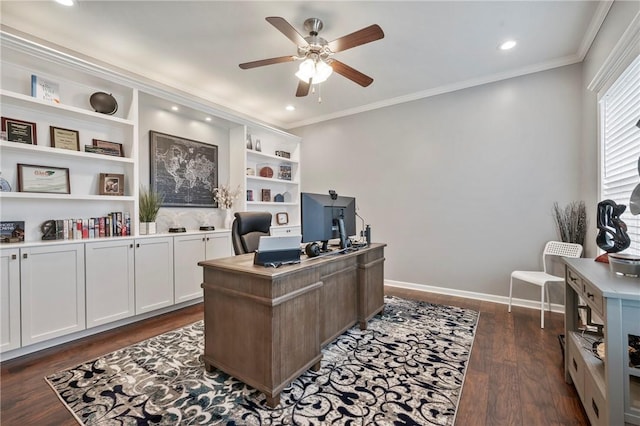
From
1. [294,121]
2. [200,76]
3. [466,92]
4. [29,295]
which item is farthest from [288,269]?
[294,121]

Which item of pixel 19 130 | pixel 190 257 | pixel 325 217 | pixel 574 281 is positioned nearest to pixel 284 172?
pixel 190 257

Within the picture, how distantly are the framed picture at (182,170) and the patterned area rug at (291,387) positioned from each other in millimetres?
1832

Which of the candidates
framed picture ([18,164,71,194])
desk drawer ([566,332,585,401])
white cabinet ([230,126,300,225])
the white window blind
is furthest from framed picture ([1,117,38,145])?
the white window blind

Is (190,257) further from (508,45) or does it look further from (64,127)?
(508,45)

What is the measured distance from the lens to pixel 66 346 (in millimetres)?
2455

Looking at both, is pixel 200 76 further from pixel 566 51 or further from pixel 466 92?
pixel 566 51

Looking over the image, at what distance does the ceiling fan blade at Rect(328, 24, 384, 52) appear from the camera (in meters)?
2.00

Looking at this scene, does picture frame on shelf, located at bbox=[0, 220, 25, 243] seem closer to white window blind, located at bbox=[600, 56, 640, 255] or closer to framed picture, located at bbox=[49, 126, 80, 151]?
framed picture, located at bbox=[49, 126, 80, 151]

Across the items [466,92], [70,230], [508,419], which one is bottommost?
[508,419]

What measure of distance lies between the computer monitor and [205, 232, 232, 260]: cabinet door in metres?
1.82

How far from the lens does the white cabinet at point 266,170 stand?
169 inches

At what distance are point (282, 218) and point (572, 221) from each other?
13.6 feet

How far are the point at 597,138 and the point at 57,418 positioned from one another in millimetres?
4743

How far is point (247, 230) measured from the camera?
2.84 meters
